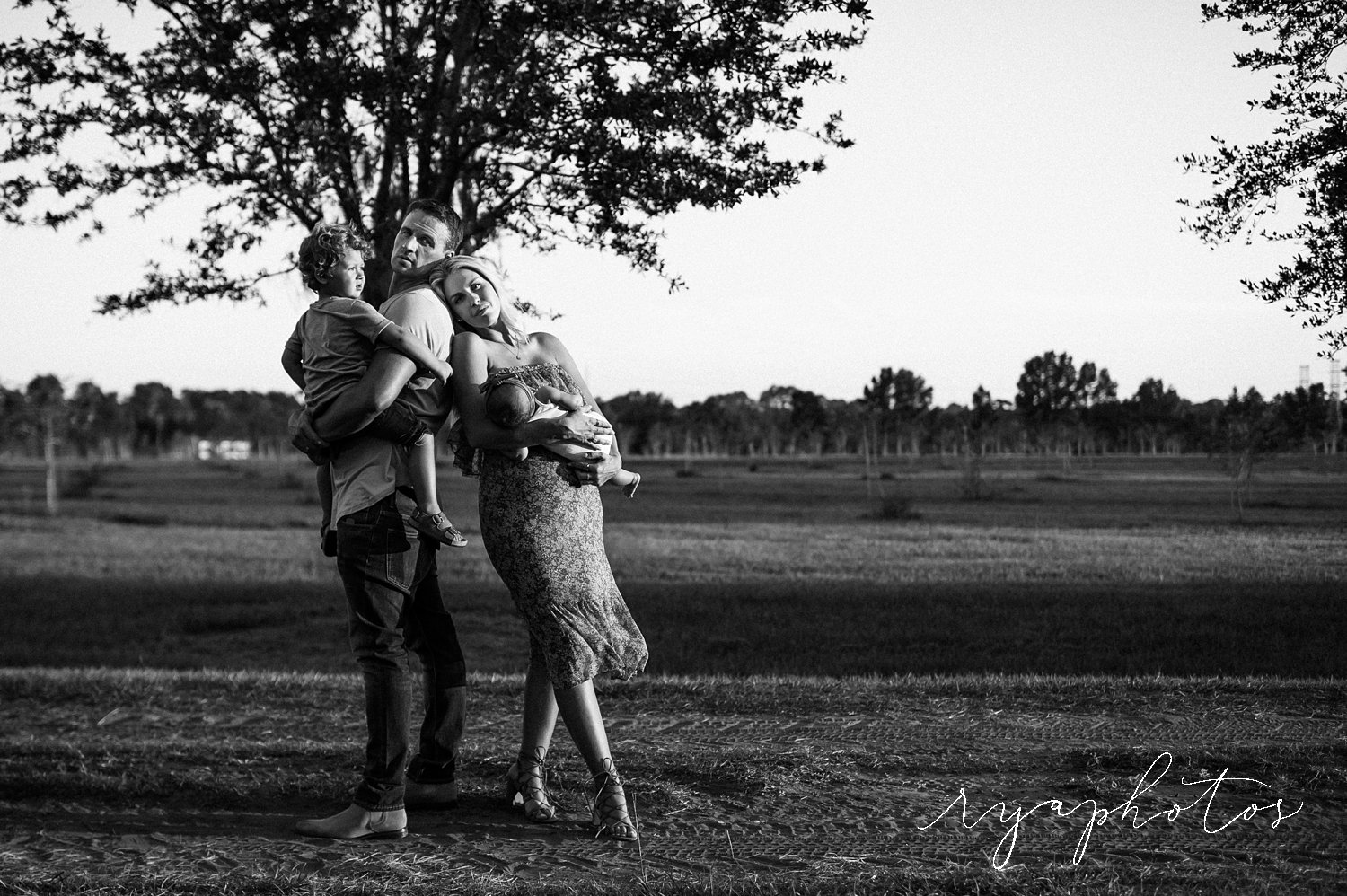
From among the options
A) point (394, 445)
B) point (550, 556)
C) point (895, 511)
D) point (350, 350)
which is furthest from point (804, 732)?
point (895, 511)

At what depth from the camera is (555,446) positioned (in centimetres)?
422

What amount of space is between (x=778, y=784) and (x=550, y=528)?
1.49 meters

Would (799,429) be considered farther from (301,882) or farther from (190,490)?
(301,882)

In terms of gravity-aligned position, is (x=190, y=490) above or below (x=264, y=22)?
below

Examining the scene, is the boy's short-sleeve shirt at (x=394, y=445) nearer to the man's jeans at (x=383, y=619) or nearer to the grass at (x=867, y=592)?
the man's jeans at (x=383, y=619)

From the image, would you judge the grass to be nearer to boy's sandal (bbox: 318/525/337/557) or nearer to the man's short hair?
boy's sandal (bbox: 318/525/337/557)

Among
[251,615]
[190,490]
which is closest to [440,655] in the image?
[251,615]

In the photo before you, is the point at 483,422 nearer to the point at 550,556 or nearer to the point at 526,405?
the point at 526,405

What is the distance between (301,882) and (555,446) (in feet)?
5.57

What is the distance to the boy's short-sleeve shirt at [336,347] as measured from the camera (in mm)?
4160

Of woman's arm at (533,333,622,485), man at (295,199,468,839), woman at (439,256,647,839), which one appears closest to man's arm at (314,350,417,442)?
man at (295,199,468,839)

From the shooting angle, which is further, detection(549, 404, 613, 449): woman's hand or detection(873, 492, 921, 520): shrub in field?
detection(873, 492, 921, 520): shrub in field

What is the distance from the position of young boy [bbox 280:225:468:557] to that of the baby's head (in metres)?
0.28

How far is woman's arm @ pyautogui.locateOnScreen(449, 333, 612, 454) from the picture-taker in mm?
4133
